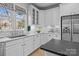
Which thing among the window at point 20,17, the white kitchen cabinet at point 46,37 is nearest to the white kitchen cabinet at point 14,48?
the window at point 20,17

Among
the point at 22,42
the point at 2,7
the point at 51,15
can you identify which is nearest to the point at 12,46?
the point at 22,42

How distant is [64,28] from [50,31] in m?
0.84

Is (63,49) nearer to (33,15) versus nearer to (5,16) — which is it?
(5,16)

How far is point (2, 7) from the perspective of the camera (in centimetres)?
Result: 222

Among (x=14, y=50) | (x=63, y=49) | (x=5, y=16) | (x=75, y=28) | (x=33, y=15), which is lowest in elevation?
(x=14, y=50)

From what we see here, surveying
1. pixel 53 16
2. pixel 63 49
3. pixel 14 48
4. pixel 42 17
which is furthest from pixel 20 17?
pixel 63 49

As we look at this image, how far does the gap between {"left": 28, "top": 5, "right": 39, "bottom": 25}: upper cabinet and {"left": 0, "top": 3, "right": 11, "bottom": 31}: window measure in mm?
1187

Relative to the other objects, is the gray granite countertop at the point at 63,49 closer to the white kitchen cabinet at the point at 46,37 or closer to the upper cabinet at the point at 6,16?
the upper cabinet at the point at 6,16

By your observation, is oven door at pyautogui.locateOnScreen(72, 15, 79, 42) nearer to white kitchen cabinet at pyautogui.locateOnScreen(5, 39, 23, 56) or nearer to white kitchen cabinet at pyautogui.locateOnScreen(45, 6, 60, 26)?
white kitchen cabinet at pyautogui.locateOnScreen(45, 6, 60, 26)

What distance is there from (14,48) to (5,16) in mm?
813

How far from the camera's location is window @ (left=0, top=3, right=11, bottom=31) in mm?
2195

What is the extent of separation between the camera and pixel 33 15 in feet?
12.4

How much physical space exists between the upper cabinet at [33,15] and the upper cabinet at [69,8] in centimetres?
86

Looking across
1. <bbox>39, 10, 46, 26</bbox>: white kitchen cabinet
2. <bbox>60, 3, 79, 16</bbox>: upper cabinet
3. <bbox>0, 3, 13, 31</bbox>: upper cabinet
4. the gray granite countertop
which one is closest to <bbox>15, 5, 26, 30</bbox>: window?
<bbox>0, 3, 13, 31</bbox>: upper cabinet
